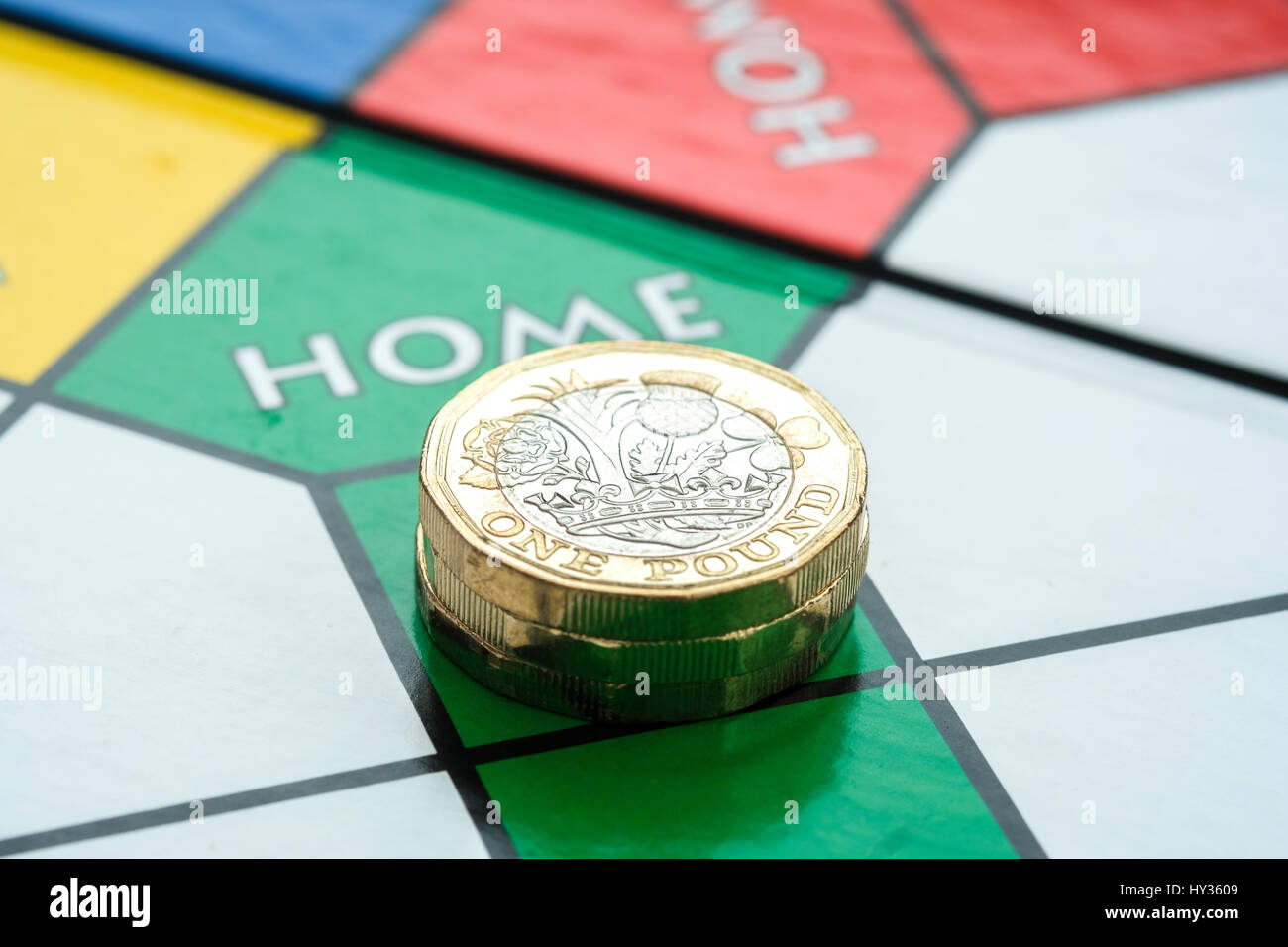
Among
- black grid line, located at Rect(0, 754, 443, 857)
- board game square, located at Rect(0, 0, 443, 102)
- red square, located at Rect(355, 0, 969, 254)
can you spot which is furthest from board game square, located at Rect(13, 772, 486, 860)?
board game square, located at Rect(0, 0, 443, 102)

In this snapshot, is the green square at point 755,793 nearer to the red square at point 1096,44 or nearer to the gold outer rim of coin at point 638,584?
the gold outer rim of coin at point 638,584

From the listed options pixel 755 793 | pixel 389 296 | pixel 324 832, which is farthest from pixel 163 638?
pixel 389 296

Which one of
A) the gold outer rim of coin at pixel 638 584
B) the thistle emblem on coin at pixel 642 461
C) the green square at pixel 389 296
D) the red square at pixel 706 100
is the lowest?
the gold outer rim of coin at pixel 638 584

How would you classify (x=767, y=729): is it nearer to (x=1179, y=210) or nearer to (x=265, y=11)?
(x=1179, y=210)

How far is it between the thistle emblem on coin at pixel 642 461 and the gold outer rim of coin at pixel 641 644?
123mm

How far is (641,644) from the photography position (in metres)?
2.09

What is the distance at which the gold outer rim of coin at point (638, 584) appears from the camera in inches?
81.2

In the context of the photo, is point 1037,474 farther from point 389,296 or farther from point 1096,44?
point 1096,44

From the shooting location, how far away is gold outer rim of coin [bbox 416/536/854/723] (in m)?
2.16

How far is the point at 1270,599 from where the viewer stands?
98.0 inches

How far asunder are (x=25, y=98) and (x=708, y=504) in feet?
7.03

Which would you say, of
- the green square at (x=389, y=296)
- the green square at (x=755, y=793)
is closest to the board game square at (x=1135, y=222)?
the green square at (x=389, y=296)

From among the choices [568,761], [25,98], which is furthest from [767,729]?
[25,98]

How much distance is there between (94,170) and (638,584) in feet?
6.17
